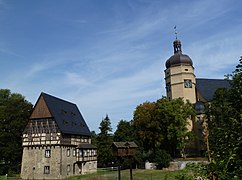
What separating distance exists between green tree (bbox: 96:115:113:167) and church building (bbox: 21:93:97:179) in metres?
13.0

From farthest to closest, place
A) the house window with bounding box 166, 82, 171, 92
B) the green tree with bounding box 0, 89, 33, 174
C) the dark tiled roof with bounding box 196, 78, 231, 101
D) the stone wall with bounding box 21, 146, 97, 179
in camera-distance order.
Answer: the house window with bounding box 166, 82, 171, 92 < the dark tiled roof with bounding box 196, 78, 231, 101 < the green tree with bounding box 0, 89, 33, 174 < the stone wall with bounding box 21, 146, 97, 179

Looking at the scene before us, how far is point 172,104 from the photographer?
42000 mm

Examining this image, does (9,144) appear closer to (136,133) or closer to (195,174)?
(136,133)

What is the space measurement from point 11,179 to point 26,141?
5147 millimetres

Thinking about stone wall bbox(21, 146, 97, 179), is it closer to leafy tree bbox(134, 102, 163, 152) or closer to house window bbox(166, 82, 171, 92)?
leafy tree bbox(134, 102, 163, 152)

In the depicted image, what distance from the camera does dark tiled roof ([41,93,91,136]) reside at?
38.2 m

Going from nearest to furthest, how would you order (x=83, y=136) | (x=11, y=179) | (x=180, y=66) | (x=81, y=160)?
(x=11, y=179), (x=81, y=160), (x=83, y=136), (x=180, y=66)

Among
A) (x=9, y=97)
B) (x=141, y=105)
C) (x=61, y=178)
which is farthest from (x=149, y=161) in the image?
(x=9, y=97)

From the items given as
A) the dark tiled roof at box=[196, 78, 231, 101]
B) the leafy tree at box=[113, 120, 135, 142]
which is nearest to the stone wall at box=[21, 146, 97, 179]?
the leafy tree at box=[113, 120, 135, 142]

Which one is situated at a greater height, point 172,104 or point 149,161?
point 172,104

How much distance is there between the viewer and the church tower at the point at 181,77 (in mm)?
51938

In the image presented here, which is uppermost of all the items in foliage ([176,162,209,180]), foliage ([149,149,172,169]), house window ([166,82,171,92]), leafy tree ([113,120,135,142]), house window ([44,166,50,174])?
house window ([166,82,171,92])

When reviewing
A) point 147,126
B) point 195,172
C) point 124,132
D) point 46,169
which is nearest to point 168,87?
point 124,132

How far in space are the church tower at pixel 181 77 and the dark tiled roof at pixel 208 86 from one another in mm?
1683
